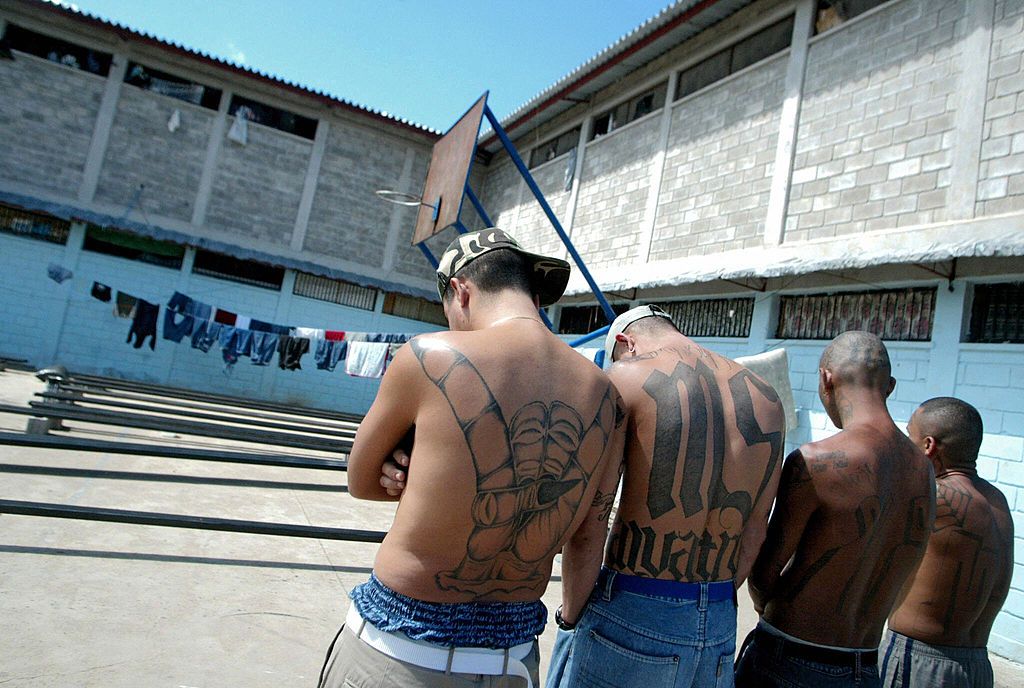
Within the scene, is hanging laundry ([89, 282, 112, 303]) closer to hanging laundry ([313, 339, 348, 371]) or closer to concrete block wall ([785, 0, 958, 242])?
hanging laundry ([313, 339, 348, 371])

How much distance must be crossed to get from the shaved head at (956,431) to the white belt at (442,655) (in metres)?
1.93

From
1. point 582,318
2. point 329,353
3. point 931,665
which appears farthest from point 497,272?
point 329,353

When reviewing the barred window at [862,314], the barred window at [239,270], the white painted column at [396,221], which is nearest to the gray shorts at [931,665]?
the barred window at [862,314]

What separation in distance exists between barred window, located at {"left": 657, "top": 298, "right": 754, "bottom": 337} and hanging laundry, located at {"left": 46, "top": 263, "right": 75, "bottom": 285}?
37.2 ft

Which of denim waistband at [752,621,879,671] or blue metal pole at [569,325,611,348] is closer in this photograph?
denim waistband at [752,621,879,671]

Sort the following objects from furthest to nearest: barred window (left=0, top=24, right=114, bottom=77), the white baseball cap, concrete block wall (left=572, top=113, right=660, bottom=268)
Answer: barred window (left=0, top=24, right=114, bottom=77)
concrete block wall (left=572, top=113, right=660, bottom=268)
the white baseball cap

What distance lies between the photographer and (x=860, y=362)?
6.88 feet

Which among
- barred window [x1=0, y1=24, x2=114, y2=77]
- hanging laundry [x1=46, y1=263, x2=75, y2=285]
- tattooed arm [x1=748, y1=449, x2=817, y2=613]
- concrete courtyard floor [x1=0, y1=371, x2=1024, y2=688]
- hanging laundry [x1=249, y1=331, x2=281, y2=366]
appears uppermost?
barred window [x1=0, y1=24, x2=114, y2=77]

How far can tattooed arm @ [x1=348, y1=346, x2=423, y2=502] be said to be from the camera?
1.42 m

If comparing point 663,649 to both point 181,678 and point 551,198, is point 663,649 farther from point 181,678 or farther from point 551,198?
point 551,198

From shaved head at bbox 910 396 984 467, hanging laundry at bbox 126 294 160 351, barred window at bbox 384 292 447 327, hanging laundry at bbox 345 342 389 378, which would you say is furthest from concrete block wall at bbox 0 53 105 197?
shaved head at bbox 910 396 984 467

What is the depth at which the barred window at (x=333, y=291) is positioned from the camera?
14516 mm

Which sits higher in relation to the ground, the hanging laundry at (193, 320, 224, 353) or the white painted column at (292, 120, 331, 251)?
the white painted column at (292, 120, 331, 251)

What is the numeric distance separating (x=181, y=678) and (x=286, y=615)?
0.82 metres
